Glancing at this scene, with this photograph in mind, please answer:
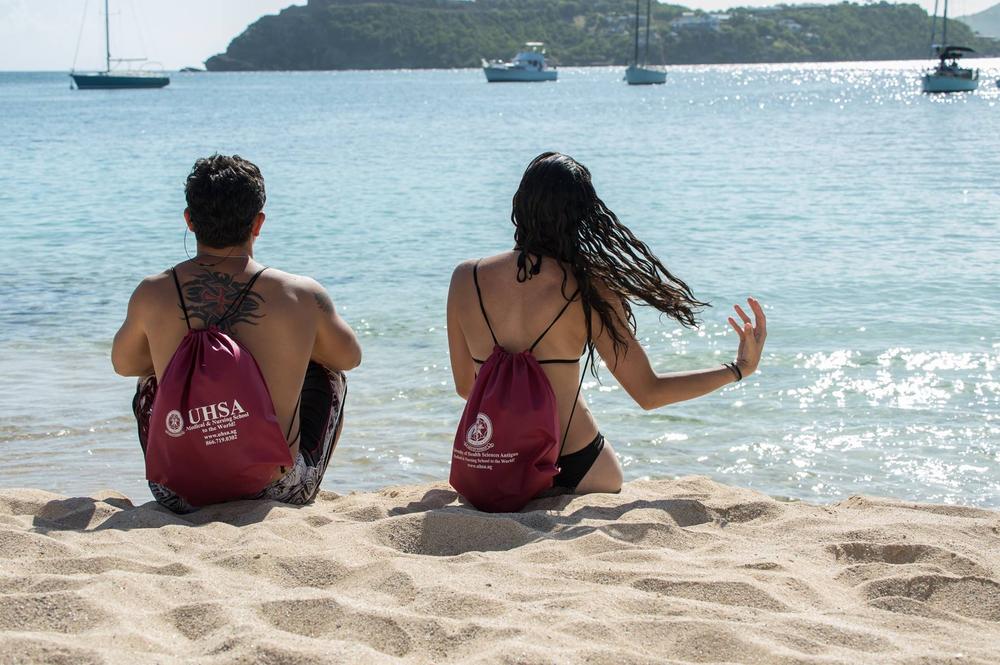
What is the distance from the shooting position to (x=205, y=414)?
3.50 m

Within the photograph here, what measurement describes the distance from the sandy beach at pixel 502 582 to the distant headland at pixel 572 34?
453 feet

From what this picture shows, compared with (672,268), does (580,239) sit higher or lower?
higher

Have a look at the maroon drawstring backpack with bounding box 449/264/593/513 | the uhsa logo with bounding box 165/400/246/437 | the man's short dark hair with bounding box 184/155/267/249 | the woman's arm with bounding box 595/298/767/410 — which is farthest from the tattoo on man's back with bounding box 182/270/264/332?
the woman's arm with bounding box 595/298/767/410

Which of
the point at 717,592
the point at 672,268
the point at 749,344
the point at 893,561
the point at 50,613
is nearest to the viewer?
the point at 50,613

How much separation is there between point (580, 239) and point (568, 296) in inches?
8.0

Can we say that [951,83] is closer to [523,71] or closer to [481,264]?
[523,71]

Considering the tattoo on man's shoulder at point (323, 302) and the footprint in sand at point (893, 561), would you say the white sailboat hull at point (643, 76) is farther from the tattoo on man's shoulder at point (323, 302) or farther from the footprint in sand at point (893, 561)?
the footprint in sand at point (893, 561)

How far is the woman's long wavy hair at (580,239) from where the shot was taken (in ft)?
11.9

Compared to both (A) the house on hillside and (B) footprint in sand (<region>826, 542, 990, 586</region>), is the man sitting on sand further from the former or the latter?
(A) the house on hillside

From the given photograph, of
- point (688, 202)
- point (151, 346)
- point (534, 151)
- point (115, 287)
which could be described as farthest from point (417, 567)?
point (534, 151)

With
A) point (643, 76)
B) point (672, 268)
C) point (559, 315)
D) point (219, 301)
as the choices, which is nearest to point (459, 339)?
point (559, 315)

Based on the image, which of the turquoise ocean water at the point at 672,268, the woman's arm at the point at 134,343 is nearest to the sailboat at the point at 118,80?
the turquoise ocean water at the point at 672,268

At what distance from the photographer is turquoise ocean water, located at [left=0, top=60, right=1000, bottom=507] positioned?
19.2ft

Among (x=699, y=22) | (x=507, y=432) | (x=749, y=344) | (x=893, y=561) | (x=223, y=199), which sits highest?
(x=699, y=22)
